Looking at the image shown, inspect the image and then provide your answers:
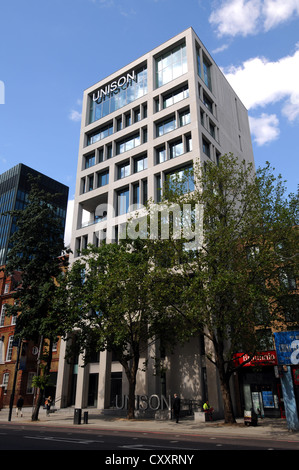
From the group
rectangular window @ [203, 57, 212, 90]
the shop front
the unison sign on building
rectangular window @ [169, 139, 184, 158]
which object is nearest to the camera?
the shop front

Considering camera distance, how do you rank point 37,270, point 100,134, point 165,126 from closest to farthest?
point 37,270 → point 165,126 → point 100,134

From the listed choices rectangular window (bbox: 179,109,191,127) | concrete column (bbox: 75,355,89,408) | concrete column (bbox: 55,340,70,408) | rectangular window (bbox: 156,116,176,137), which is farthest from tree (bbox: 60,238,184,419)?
rectangular window (bbox: 156,116,176,137)

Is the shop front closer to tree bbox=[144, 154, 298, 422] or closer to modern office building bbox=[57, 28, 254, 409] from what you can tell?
modern office building bbox=[57, 28, 254, 409]

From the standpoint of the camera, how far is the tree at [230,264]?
19938mm

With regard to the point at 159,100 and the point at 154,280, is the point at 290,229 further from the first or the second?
the point at 159,100

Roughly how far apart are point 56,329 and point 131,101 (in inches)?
1182

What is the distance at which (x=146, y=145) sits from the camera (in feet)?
132

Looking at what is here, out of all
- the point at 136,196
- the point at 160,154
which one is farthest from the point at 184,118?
the point at 136,196

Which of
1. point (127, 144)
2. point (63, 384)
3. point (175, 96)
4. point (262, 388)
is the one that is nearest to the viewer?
point (262, 388)

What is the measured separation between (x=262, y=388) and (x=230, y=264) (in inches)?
524

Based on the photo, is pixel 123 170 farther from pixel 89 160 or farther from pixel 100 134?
pixel 100 134

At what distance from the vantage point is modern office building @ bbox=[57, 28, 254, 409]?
3488 cm

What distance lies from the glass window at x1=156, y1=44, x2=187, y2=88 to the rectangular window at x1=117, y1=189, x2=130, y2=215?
1351 cm
